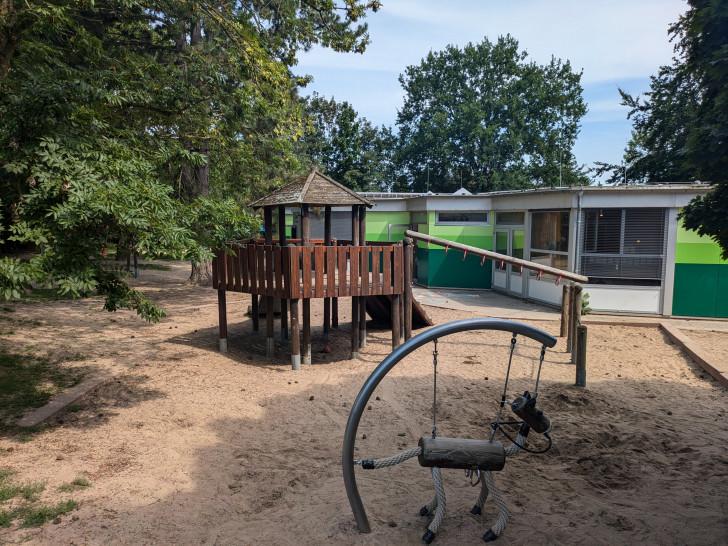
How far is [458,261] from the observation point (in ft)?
64.1

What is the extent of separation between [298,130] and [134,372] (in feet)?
22.4

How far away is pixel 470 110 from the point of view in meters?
41.8

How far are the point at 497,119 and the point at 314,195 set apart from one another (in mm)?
37346

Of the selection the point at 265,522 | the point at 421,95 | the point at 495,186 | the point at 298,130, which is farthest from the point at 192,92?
the point at 421,95

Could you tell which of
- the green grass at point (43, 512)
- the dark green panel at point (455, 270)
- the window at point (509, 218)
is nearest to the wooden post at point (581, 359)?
the green grass at point (43, 512)

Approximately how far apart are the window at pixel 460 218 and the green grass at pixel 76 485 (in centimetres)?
1574

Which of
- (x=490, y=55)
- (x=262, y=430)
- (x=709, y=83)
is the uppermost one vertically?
(x=490, y=55)

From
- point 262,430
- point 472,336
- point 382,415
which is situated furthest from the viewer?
point 472,336

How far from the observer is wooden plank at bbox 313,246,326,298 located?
9672mm

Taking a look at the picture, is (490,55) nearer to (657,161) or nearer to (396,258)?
(657,161)

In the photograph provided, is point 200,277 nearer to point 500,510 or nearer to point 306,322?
point 306,322

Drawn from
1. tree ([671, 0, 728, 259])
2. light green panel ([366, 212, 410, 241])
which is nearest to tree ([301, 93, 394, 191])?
light green panel ([366, 212, 410, 241])

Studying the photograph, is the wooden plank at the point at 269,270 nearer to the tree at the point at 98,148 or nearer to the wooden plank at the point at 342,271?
the wooden plank at the point at 342,271

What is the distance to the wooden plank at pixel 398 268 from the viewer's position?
34.3 ft
